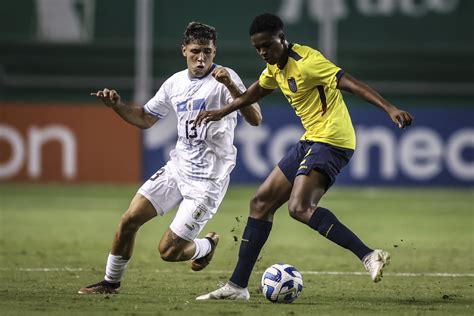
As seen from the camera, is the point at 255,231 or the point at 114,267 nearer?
the point at 255,231

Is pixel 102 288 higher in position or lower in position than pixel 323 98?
lower

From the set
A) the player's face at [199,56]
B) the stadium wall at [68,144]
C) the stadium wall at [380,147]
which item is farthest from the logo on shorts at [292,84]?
the stadium wall at [68,144]

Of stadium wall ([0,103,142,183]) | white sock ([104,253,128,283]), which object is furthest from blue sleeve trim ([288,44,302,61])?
stadium wall ([0,103,142,183])

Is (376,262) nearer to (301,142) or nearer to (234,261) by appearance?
(301,142)

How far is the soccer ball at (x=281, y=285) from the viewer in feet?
25.9

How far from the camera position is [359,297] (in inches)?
325

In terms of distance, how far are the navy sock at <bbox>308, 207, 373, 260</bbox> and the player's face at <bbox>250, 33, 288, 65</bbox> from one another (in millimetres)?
1178

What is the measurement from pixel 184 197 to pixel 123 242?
2.06ft

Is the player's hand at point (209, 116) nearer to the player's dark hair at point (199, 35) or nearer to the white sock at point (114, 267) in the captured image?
the player's dark hair at point (199, 35)

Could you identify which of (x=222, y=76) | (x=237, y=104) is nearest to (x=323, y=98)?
(x=237, y=104)

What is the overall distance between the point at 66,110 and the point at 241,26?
7.73m

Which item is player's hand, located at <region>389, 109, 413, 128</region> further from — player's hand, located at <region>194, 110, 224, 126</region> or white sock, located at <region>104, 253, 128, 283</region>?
white sock, located at <region>104, 253, 128, 283</region>

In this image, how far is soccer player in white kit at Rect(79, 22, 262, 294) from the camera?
27.3 ft

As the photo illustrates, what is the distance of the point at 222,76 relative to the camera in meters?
7.96
